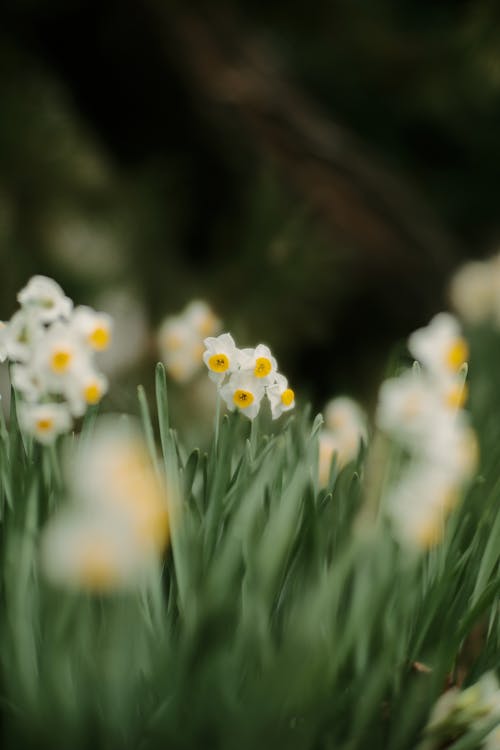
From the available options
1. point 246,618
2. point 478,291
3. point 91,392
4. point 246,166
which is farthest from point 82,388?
point 246,166

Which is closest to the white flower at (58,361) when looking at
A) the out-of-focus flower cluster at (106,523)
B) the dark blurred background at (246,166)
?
the out-of-focus flower cluster at (106,523)

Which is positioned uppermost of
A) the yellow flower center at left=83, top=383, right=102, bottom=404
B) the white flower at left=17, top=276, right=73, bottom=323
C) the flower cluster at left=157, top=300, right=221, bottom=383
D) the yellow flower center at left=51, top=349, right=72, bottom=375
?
the flower cluster at left=157, top=300, right=221, bottom=383

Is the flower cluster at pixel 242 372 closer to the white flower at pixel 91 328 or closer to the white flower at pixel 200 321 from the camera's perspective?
the white flower at pixel 91 328

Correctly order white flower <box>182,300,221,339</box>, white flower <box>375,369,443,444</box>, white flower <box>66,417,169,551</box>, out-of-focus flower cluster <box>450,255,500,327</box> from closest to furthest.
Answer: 1. white flower <box>66,417,169,551</box>
2. white flower <box>375,369,443,444</box>
3. white flower <box>182,300,221,339</box>
4. out-of-focus flower cluster <box>450,255,500,327</box>

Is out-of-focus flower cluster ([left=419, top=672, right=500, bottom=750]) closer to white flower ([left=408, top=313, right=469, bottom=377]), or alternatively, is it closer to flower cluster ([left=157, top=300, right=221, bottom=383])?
white flower ([left=408, top=313, right=469, bottom=377])

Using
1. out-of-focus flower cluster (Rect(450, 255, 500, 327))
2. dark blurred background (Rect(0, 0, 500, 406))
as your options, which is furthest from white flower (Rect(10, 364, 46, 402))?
dark blurred background (Rect(0, 0, 500, 406))

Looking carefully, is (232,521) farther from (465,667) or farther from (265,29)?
(265,29)
